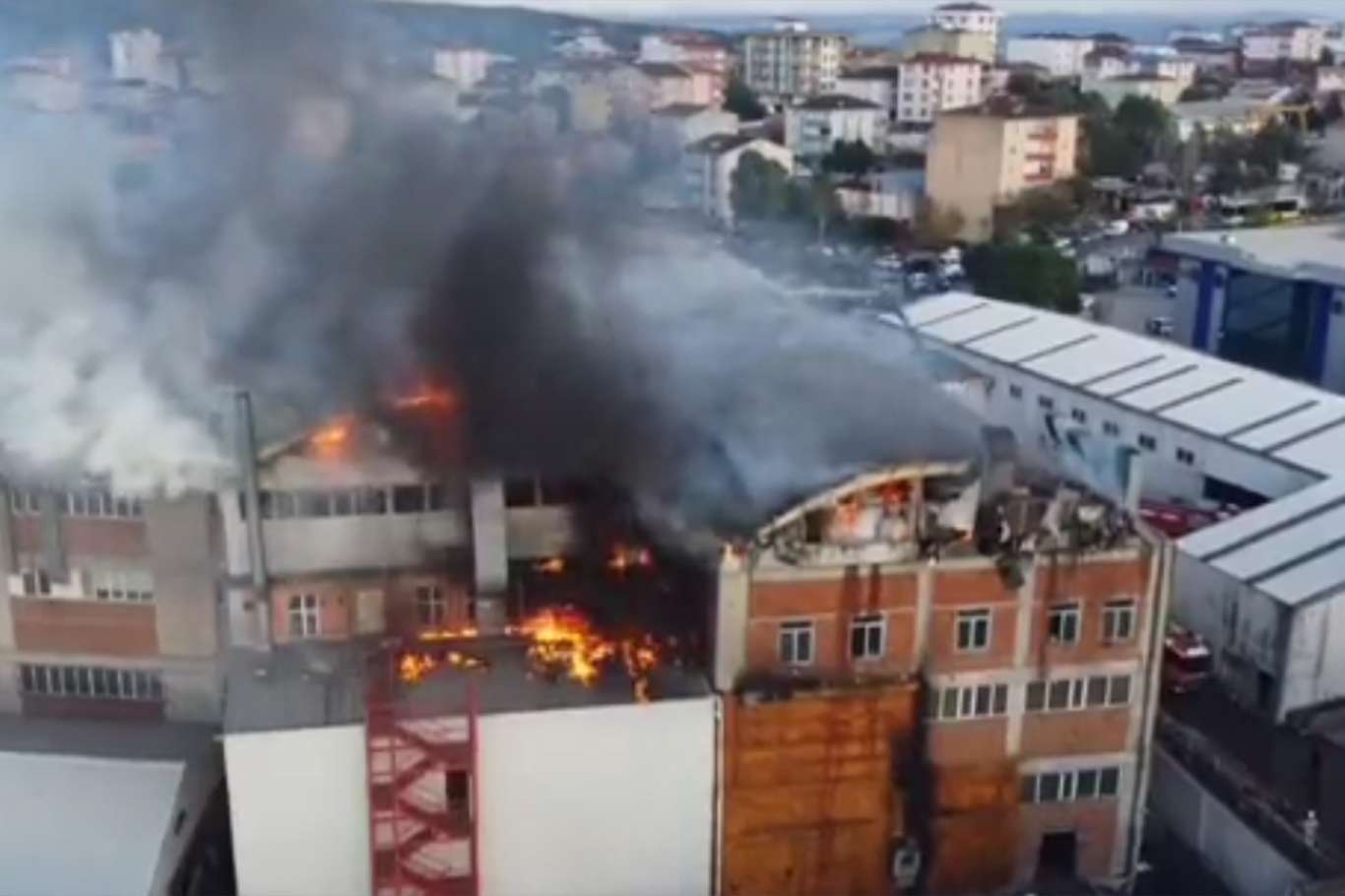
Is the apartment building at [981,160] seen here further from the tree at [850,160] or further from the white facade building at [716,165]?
the white facade building at [716,165]

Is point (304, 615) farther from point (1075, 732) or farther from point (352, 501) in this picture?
point (1075, 732)

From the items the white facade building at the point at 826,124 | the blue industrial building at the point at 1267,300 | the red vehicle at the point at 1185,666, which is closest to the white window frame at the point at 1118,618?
the red vehicle at the point at 1185,666

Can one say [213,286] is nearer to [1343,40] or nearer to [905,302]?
[905,302]

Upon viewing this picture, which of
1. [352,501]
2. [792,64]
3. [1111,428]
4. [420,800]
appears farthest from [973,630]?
[792,64]

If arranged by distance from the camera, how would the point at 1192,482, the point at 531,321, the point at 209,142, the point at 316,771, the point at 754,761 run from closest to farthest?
the point at 316,771
the point at 754,761
the point at 531,321
the point at 209,142
the point at 1192,482

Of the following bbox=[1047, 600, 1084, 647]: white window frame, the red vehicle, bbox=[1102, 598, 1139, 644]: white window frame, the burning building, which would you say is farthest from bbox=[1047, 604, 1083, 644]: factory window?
the red vehicle

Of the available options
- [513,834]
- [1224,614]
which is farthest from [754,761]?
[1224,614]

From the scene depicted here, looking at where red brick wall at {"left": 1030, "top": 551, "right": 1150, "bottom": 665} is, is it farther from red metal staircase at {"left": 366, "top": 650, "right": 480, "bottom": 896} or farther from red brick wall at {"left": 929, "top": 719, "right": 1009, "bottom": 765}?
red metal staircase at {"left": 366, "top": 650, "right": 480, "bottom": 896}
